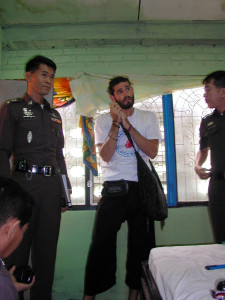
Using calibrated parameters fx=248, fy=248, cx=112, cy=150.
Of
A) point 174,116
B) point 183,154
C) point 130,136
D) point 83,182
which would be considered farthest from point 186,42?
point 83,182

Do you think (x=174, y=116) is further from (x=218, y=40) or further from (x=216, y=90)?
(x=218, y=40)

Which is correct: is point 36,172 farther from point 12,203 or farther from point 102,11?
point 102,11

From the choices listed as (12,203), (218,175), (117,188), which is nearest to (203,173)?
(218,175)

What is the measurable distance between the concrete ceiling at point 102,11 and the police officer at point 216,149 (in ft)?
2.90

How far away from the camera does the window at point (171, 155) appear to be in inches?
97.3

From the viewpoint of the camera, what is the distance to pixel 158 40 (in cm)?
263

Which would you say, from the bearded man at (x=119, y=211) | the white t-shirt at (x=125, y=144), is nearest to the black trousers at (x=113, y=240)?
the bearded man at (x=119, y=211)

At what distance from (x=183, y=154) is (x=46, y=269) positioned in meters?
1.63

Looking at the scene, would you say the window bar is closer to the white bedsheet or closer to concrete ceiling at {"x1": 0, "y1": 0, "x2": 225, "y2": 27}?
concrete ceiling at {"x1": 0, "y1": 0, "x2": 225, "y2": 27}

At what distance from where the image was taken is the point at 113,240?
69.7 inches

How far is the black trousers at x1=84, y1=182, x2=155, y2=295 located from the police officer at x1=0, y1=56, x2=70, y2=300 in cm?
29

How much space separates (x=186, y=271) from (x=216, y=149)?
1.12 metres

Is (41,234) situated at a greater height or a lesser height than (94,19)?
lesser

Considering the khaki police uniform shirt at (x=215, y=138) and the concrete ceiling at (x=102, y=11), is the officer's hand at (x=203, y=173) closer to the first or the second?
the khaki police uniform shirt at (x=215, y=138)
